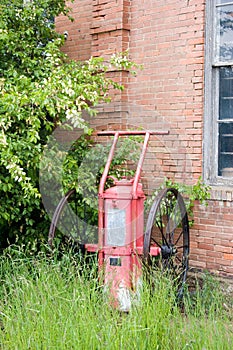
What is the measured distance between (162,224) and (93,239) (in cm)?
81

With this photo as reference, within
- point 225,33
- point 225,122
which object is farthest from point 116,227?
point 225,33

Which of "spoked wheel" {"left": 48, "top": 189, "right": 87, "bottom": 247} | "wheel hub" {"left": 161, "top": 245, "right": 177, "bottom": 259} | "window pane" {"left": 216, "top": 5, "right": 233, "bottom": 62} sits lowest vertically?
"wheel hub" {"left": 161, "top": 245, "right": 177, "bottom": 259}

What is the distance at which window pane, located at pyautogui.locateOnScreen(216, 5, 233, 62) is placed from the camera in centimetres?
689

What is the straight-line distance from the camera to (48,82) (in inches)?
258

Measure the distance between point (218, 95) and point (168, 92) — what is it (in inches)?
26.1

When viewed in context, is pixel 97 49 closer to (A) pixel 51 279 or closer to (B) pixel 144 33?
(B) pixel 144 33

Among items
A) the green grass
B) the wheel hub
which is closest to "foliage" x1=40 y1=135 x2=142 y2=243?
the wheel hub

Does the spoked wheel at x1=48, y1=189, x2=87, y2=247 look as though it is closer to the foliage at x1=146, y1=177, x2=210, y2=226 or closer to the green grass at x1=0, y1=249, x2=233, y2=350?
the foliage at x1=146, y1=177, x2=210, y2=226

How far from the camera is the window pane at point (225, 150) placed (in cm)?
690

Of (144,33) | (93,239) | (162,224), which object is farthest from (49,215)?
(144,33)

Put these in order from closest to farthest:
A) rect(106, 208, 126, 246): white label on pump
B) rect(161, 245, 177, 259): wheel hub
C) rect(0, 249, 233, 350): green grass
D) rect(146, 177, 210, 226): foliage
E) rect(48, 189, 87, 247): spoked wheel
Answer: rect(0, 249, 233, 350): green grass → rect(106, 208, 126, 246): white label on pump → rect(161, 245, 177, 259): wheel hub → rect(146, 177, 210, 226): foliage → rect(48, 189, 87, 247): spoked wheel

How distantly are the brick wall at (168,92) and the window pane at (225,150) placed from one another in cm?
22

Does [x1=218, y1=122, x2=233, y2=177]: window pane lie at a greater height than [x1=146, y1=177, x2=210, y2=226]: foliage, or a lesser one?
greater

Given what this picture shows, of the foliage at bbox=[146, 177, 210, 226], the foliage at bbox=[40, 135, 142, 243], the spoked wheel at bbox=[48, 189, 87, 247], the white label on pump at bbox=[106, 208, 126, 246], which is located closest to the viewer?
the white label on pump at bbox=[106, 208, 126, 246]
